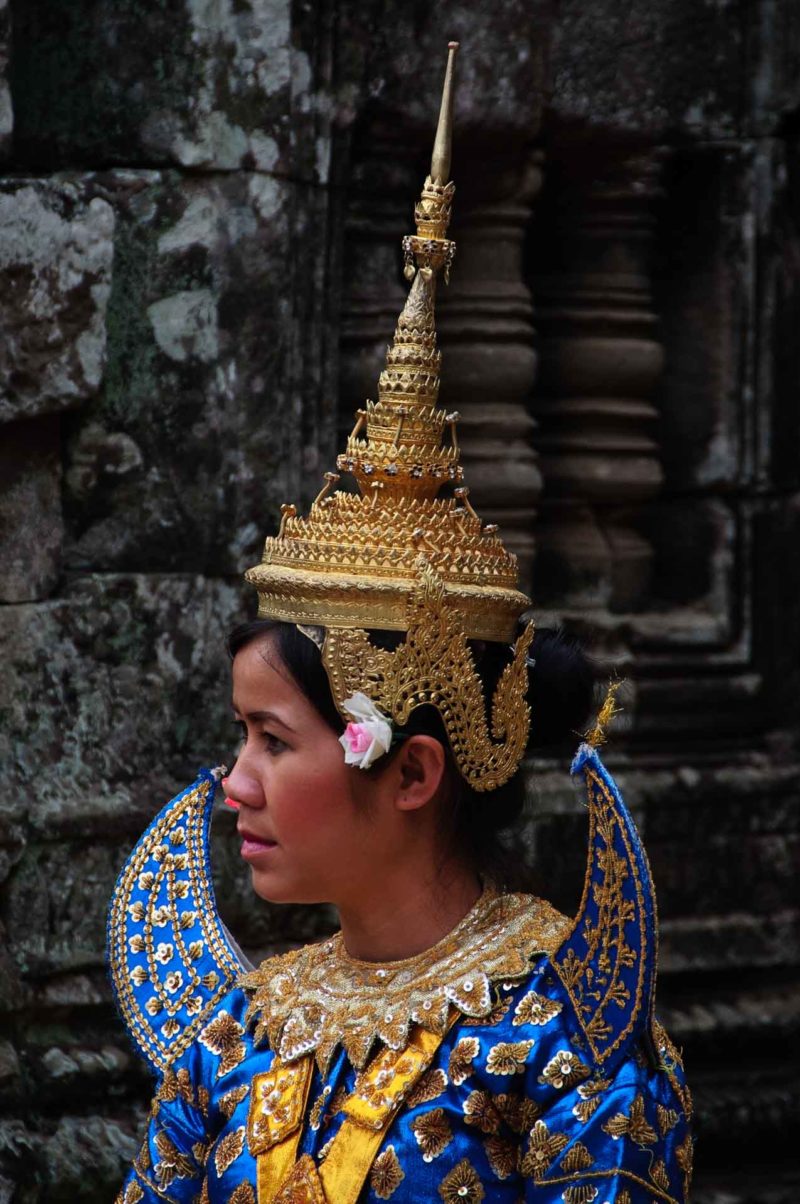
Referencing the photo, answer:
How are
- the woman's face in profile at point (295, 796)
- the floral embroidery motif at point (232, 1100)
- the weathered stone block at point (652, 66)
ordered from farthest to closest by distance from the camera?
the weathered stone block at point (652, 66), the floral embroidery motif at point (232, 1100), the woman's face in profile at point (295, 796)

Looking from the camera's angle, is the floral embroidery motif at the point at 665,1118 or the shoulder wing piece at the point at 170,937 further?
the shoulder wing piece at the point at 170,937

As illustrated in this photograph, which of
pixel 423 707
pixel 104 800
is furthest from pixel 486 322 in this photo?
pixel 423 707

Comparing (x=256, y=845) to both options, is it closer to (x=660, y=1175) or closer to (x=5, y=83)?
(x=660, y=1175)

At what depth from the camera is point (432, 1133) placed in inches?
83.7

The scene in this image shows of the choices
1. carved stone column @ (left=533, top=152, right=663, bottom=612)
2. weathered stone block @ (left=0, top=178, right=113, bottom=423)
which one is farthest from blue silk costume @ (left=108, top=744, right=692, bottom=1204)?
carved stone column @ (left=533, top=152, right=663, bottom=612)

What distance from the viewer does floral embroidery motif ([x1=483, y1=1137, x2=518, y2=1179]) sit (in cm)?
211

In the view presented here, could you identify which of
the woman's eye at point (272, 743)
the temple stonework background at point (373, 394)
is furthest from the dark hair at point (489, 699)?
the temple stonework background at point (373, 394)

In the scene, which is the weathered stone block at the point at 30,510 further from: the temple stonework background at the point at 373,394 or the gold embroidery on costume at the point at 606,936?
the gold embroidery on costume at the point at 606,936

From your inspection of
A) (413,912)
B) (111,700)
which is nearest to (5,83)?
(111,700)

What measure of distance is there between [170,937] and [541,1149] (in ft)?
2.24

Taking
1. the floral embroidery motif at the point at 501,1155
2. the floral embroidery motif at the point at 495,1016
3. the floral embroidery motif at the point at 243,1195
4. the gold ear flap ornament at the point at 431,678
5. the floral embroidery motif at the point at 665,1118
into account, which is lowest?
the floral embroidery motif at the point at 243,1195

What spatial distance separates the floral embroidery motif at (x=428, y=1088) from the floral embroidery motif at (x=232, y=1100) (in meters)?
0.27

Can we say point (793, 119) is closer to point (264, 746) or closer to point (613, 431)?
point (613, 431)

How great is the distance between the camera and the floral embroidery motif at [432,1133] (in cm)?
212
